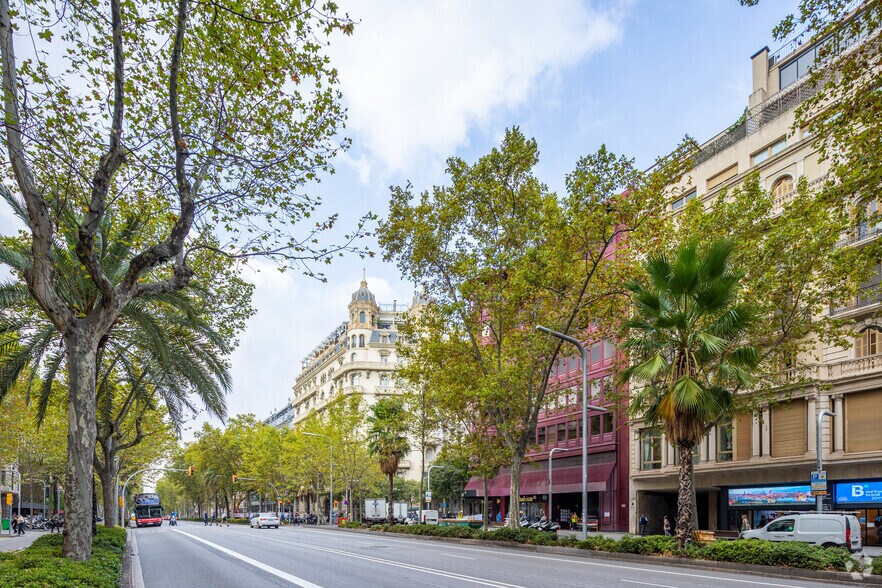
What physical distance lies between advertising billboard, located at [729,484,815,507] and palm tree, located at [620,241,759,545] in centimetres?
1253

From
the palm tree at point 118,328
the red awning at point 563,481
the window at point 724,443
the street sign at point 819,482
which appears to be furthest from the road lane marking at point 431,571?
the red awning at point 563,481

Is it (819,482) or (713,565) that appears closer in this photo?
(713,565)

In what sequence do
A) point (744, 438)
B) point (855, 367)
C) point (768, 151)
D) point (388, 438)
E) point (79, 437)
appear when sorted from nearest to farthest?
point (79, 437) → point (855, 367) → point (744, 438) → point (768, 151) → point (388, 438)

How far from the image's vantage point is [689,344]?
64.6 feet

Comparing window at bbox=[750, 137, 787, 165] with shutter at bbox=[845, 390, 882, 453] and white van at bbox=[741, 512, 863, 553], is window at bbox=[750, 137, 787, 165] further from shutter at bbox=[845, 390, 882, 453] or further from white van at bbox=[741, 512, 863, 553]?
white van at bbox=[741, 512, 863, 553]

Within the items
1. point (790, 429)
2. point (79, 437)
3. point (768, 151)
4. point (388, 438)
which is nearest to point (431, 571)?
point (79, 437)

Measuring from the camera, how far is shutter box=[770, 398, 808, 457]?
2992 cm

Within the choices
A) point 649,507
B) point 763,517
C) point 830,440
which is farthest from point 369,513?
point 830,440

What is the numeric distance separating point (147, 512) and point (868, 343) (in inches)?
2561

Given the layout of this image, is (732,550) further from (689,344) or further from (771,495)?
(771,495)

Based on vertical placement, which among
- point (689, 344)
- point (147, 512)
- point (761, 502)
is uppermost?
point (689, 344)

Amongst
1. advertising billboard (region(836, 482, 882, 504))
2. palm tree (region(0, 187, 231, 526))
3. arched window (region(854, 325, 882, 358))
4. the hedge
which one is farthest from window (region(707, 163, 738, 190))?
the hedge

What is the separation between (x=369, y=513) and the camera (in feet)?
203

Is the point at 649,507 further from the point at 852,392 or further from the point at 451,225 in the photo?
the point at 451,225
